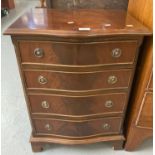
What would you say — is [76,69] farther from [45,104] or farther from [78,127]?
[78,127]

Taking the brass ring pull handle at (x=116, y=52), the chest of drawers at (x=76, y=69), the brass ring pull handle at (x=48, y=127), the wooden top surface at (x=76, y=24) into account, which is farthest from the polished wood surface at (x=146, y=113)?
the brass ring pull handle at (x=48, y=127)

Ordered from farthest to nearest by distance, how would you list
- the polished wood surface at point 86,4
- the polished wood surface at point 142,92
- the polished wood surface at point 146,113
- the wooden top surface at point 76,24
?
the polished wood surface at point 86,4 → the polished wood surface at point 146,113 → the polished wood surface at point 142,92 → the wooden top surface at point 76,24

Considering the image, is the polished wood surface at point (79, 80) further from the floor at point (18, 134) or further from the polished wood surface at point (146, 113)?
the floor at point (18, 134)

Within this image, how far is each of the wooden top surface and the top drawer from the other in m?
0.06

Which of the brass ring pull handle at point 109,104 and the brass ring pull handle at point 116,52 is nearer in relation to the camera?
the brass ring pull handle at point 116,52

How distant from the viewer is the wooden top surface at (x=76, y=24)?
3.06 ft

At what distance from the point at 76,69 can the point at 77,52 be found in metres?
0.10

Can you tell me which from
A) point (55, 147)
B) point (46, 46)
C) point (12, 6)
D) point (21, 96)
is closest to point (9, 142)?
point (55, 147)

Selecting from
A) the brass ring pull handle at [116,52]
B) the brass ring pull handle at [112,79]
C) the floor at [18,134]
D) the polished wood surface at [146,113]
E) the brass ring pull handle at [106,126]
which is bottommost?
the floor at [18,134]

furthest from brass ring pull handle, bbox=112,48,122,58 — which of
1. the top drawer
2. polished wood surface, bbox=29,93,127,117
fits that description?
polished wood surface, bbox=29,93,127,117

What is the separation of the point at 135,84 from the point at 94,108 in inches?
12.7

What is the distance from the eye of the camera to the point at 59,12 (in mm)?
1301

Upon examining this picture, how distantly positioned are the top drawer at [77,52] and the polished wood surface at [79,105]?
257mm

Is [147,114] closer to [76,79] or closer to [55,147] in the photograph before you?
[76,79]
